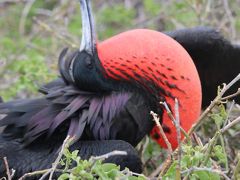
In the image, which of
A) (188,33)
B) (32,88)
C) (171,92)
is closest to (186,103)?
(171,92)

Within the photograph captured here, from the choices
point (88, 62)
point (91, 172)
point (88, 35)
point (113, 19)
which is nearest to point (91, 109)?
point (88, 62)

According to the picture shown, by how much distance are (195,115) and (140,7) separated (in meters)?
2.78

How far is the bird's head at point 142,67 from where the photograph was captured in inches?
114

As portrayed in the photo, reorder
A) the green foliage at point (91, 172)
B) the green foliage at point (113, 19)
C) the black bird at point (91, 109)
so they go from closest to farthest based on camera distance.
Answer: the green foliage at point (91, 172)
the black bird at point (91, 109)
the green foliage at point (113, 19)

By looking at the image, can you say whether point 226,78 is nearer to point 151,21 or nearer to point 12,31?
point 151,21

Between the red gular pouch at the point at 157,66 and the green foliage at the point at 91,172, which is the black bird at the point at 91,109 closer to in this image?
the red gular pouch at the point at 157,66

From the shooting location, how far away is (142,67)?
291 cm

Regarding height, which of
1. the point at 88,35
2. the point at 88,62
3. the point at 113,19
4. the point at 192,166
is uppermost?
the point at 88,35

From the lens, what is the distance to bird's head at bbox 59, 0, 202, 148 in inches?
114

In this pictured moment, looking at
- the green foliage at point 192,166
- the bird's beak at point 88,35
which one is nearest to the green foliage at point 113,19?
the bird's beak at point 88,35

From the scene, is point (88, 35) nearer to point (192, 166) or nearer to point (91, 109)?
point (91, 109)

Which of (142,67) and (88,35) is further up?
(88,35)

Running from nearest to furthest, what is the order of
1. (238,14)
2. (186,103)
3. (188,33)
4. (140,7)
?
(186,103) → (188,33) → (238,14) → (140,7)

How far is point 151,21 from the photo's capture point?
197 inches
